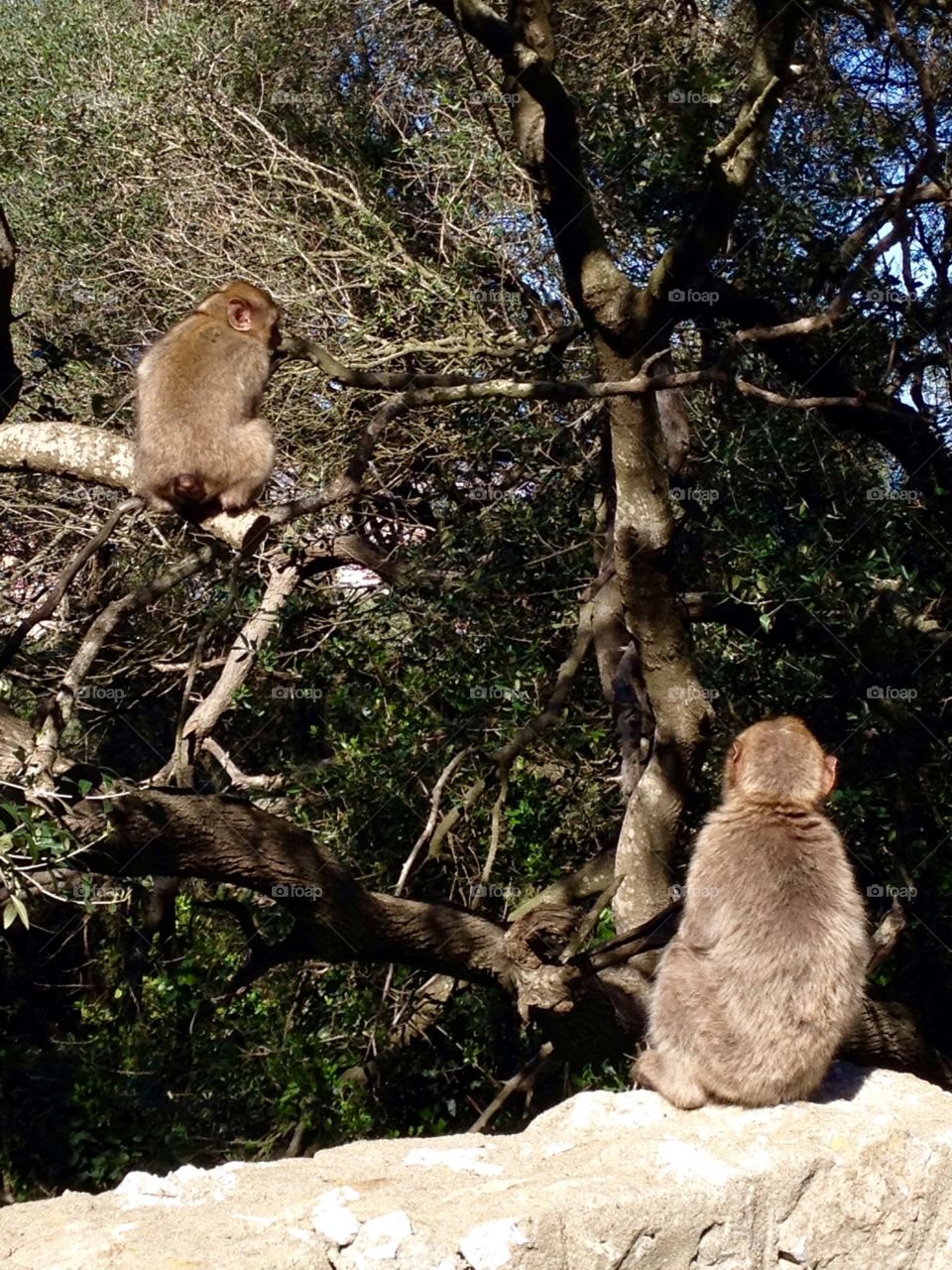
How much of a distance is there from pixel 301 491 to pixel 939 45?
3.62 meters

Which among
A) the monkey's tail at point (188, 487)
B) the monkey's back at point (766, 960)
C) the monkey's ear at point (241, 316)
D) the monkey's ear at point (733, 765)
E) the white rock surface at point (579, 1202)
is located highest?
the monkey's ear at point (241, 316)

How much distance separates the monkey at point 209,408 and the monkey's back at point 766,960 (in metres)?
2.22

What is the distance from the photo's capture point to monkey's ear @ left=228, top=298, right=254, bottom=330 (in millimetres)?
5496

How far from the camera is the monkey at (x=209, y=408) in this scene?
5.12 m

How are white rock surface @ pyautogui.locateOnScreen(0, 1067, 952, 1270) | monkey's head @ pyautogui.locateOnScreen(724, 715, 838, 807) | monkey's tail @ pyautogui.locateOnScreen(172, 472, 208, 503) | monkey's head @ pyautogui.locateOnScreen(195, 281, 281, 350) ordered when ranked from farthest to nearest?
monkey's head @ pyautogui.locateOnScreen(195, 281, 281, 350) → monkey's tail @ pyautogui.locateOnScreen(172, 472, 208, 503) → monkey's head @ pyautogui.locateOnScreen(724, 715, 838, 807) → white rock surface @ pyautogui.locateOnScreen(0, 1067, 952, 1270)

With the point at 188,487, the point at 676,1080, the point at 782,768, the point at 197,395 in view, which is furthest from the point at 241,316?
Result: the point at 676,1080

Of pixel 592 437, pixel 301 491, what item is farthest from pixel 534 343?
pixel 301 491

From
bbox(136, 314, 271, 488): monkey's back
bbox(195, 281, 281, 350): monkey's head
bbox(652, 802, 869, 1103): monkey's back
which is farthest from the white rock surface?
bbox(195, 281, 281, 350): monkey's head

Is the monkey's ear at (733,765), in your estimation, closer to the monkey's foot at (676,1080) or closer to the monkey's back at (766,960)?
the monkey's back at (766,960)

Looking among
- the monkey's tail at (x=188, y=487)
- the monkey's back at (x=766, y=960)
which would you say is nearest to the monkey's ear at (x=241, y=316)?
the monkey's tail at (x=188, y=487)

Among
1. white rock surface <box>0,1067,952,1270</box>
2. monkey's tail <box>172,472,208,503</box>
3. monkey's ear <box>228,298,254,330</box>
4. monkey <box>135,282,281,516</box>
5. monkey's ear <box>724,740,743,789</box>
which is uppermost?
monkey's ear <box>228,298,254,330</box>

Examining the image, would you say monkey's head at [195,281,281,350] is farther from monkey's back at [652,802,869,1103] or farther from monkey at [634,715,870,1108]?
monkey's back at [652,802,869,1103]

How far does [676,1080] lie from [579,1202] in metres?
0.82

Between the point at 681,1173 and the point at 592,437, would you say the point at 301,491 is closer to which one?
the point at 592,437
